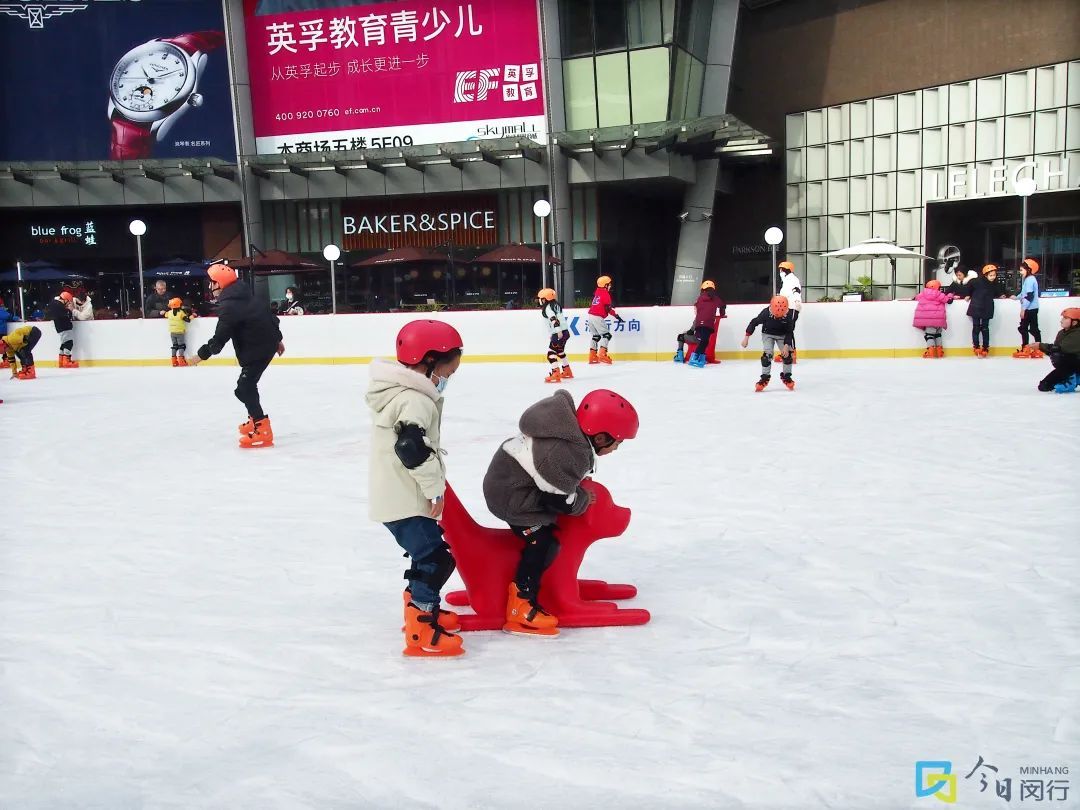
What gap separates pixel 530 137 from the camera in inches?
960

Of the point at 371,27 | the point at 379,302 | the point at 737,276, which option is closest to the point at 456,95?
the point at 371,27

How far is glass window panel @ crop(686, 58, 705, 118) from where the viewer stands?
24.9m

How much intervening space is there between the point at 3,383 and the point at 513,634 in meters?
13.4

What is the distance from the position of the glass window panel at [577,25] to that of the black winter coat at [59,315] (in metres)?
13.9

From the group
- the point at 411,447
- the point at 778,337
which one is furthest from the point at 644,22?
the point at 411,447

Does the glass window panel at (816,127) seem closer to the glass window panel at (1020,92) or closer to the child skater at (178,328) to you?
the glass window panel at (1020,92)

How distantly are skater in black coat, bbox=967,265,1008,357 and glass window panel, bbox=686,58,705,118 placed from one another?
12.9 meters

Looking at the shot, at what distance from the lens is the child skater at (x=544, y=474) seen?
9.95ft

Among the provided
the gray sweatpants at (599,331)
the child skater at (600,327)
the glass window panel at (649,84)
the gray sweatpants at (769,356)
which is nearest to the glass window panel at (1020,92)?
the glass window panel at (649,84)

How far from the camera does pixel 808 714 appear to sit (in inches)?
102

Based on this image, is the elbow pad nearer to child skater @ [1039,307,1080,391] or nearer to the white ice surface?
the white ice surface

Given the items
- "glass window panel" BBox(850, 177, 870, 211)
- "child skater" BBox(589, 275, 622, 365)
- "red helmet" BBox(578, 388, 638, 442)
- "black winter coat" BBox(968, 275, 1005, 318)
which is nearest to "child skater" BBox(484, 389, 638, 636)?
"red helmet" BBox(578, 388, 638, 442)

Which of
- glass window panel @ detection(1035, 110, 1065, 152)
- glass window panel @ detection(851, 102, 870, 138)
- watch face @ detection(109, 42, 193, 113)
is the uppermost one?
watch face @ detection(109, 42, 193, 113)

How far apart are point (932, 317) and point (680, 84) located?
1260 centimetres
